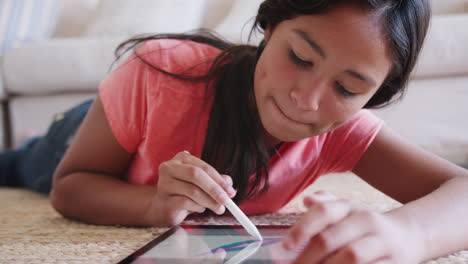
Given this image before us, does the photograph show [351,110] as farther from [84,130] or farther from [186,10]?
[186,10]

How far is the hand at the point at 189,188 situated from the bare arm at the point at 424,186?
0.16m

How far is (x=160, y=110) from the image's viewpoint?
65 centimetres

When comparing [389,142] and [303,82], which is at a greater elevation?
[303,82]

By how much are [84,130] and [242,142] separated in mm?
232

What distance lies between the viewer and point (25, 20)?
1770 mm

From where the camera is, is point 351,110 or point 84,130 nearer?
point 351,110

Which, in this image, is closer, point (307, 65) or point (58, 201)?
point (307, 65)

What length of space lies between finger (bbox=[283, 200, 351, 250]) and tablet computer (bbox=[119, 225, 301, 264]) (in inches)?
2.0

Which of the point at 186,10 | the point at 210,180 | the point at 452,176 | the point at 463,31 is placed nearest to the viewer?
the point at 210,180

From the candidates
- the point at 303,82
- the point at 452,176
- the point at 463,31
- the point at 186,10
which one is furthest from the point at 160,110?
the point at 186,10

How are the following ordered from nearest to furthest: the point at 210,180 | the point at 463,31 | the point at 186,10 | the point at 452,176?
the point at 210,180
the point at 452,176
the point at 463,31
the point at 186,10

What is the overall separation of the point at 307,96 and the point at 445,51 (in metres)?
0.87

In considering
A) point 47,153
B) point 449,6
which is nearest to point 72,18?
point 47,153

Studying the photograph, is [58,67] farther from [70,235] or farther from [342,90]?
[342,90]
